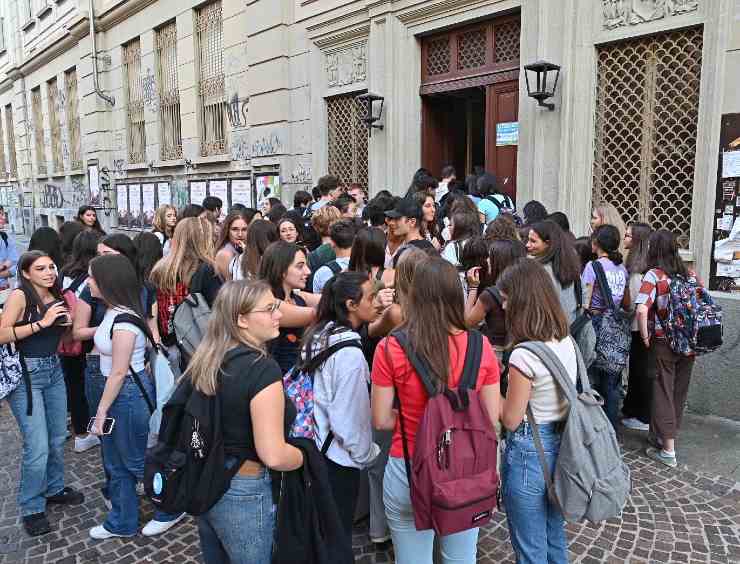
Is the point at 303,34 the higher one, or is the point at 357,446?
the point at 303,34

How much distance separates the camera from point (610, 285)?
4.51 meters

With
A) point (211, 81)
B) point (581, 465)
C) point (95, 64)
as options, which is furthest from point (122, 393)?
point (95, 64)

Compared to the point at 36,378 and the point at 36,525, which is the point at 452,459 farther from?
the point at 36,525

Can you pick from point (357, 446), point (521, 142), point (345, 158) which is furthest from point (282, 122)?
point (357, 446)

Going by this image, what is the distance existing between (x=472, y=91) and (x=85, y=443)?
259 inches

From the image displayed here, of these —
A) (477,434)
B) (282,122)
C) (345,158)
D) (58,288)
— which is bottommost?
(477,434)

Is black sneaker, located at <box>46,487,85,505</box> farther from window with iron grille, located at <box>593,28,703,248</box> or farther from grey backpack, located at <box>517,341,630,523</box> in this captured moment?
window with iron grille, located at <box>593,28,703,248</box>

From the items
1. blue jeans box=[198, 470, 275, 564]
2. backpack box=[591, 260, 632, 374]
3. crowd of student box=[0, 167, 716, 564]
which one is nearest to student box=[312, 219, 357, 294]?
crowd of student box=[0, 167, 716, 564]

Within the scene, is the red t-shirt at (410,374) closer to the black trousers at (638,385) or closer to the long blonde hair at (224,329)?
the long blonde hair at (224,329)

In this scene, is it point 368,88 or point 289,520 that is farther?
point 368,88

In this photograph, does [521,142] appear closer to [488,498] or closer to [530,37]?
[530,37]

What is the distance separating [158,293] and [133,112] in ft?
42.8

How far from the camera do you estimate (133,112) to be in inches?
613

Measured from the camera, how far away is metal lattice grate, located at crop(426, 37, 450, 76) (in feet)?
27.1
